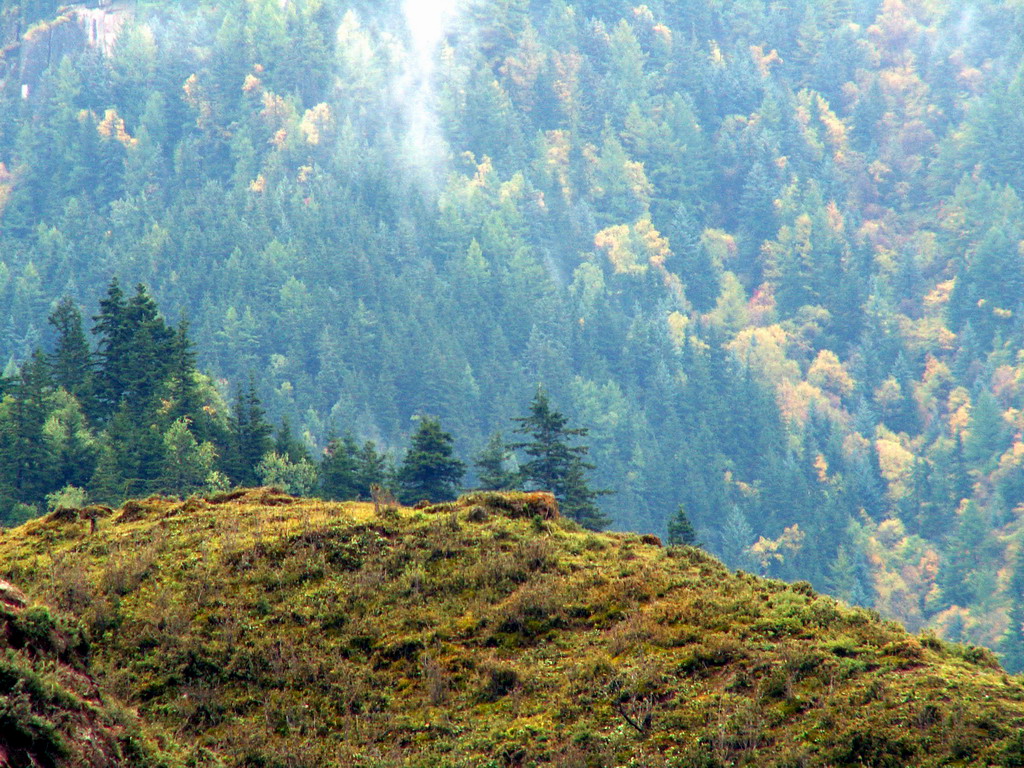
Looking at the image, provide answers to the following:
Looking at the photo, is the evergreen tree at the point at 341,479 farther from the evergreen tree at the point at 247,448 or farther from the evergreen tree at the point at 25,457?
the evergreen tree at the point at 25,457

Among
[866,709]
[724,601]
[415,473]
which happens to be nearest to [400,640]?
[724,601]

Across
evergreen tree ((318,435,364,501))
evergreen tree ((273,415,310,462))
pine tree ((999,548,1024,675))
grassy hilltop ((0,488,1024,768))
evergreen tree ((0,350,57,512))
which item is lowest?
grassy hilltop ((0,488,1024,768))

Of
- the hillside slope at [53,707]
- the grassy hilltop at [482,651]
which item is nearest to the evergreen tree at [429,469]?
the grassy hilltop at [482,651]

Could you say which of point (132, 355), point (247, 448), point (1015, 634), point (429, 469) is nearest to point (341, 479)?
point (247, 448)

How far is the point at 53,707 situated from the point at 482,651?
822 cm

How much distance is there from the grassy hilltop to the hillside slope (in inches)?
48.6

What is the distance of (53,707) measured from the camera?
49.6 ft

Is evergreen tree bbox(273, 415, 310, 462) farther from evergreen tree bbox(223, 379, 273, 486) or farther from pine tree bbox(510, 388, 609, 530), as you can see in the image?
pine tree bbox(510, 388, 609, 530)

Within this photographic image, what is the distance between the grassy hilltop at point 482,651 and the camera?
17750mm

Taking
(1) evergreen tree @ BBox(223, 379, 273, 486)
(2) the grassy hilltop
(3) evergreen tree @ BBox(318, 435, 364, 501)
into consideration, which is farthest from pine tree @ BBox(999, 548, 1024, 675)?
(2) the grassy hilltop

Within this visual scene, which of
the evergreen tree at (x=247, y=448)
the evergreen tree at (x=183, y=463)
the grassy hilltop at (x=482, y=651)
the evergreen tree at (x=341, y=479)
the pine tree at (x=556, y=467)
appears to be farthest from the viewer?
the evergreen tree at (x=247, y=448)

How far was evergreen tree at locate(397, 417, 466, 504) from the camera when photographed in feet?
171

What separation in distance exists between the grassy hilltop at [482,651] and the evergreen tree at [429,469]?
25404mm

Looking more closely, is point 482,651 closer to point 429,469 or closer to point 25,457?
point 429,469
